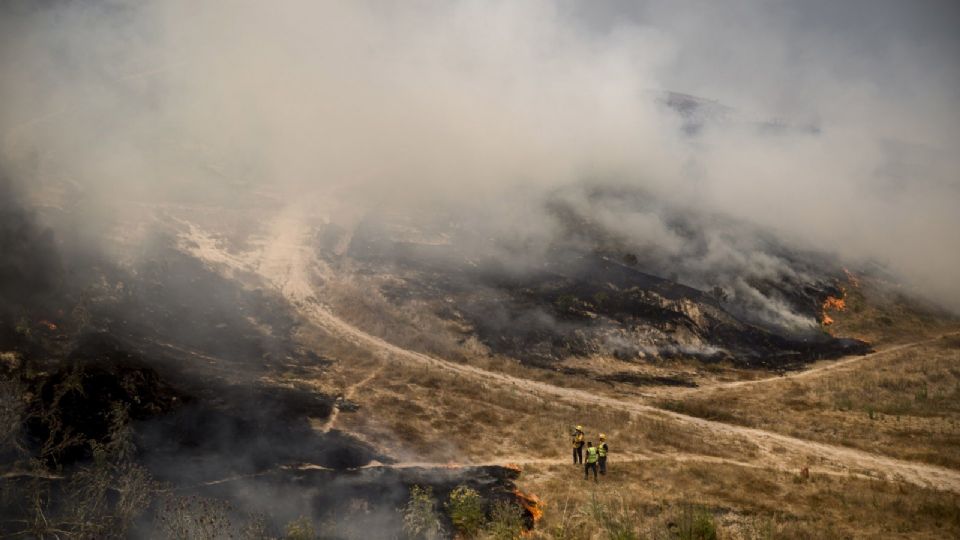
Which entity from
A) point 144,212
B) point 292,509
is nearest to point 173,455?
point 292,509

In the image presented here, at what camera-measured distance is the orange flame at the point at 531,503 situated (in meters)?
15.1

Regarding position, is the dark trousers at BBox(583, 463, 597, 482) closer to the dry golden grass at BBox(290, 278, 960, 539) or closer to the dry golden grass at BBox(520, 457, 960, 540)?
the dry golden grass at BBox(520, 457, 960, 540)

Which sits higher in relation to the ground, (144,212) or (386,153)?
(386,153)

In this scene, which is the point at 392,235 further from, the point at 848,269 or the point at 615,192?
the point at 848,269

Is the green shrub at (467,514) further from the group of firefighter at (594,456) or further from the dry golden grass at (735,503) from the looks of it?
the group of firefighter at (594,456)

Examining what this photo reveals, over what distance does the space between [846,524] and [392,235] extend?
40.4m

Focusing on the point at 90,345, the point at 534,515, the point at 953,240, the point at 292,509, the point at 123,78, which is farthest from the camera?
the point at 123,78

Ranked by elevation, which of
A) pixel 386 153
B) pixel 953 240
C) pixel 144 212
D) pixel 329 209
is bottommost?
pixel 144 212

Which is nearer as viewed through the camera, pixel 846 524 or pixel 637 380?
pixel 846 524

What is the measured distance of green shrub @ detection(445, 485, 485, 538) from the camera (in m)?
13.8

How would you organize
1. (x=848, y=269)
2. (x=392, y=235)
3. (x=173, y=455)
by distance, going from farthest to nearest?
(x=848, y=269), (x=392, y=235), (x=173, y=455)

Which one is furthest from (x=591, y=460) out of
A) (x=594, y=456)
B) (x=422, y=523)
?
(x=422, y=523)

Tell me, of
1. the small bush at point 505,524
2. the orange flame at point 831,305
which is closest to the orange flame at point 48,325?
the small bush at point 505,524

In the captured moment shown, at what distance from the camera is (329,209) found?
5350 cm
